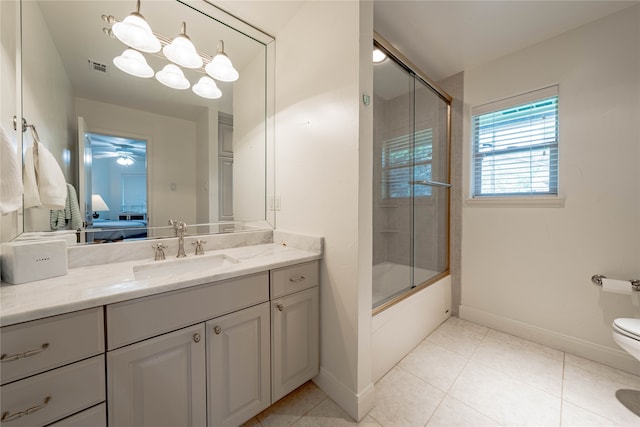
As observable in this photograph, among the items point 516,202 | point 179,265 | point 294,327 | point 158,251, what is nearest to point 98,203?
point 158,251

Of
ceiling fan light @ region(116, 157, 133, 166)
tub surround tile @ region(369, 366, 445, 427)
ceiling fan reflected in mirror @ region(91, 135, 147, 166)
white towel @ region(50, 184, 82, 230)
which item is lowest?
tub surround tile @ region(369, 366, 445, 427)

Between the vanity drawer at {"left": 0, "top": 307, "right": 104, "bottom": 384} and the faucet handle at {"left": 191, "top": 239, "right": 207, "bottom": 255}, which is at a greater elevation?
the faucet handle at {"left": 191, "top": 239, "right": 207, "bottom": 255}

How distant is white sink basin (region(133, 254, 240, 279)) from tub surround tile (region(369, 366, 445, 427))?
1.17m

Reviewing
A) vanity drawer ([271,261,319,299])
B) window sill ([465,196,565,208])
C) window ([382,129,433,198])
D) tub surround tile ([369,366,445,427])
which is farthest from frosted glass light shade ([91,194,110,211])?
window sill ([465,196,565,208])

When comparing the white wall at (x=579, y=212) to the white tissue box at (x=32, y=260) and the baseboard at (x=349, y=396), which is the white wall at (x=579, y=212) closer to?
the baseboard at (x=349, y=396)

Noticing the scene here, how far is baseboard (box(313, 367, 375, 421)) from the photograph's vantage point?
4.04 feet

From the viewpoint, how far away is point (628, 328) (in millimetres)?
1309

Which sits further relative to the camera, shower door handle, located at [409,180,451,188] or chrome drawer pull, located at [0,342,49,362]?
shower door handle, located at [409,180,451,188]

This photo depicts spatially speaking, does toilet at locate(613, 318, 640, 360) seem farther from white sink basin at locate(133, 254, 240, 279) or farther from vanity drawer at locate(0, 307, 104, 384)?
vanity drawer at locate(0, 307, 104, 384)

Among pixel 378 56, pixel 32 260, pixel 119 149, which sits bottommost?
pixel 32 260

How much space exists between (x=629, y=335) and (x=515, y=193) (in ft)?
3.69

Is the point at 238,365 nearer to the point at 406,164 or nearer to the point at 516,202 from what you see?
the point at 406,164

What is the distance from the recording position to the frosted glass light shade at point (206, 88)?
154 cm

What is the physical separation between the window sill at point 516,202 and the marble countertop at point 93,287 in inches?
73.4
